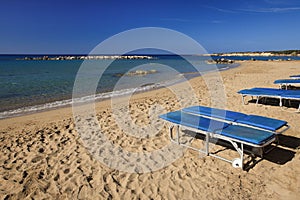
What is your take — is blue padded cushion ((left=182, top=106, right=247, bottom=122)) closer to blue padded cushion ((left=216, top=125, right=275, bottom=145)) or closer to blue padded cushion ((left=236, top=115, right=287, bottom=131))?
blue padded cushion ((left=236, top=115, right=287, bottom=131))

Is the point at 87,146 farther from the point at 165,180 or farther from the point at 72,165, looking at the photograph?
the point at 165,180

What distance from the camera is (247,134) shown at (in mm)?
3406

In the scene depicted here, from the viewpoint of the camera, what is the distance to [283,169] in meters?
3.32

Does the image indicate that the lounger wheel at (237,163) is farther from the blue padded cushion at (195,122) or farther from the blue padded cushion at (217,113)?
the blue padded cushion at (217,113)

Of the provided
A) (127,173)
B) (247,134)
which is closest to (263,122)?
(247,134)

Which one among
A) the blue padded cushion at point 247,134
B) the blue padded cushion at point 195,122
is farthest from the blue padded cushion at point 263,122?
the blue padded cushion at point 195,122

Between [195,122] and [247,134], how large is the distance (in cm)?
96

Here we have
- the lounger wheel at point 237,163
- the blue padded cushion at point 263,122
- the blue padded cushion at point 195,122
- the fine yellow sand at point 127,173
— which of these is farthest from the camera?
the blue padded cushion at point 195,122

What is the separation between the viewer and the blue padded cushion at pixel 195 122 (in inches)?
148

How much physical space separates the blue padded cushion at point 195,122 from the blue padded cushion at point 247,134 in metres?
0.16

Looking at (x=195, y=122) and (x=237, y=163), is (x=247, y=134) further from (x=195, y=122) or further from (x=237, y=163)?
(x=195, y=122)

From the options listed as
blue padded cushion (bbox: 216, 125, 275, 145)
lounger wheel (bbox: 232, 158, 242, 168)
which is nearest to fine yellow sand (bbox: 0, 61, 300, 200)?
lounger wheel (bbox: 232, 158, 242, 168)

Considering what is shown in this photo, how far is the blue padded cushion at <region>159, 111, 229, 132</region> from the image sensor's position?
376 centimetres

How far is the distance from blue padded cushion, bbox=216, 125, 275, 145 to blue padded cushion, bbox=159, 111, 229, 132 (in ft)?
0.54
